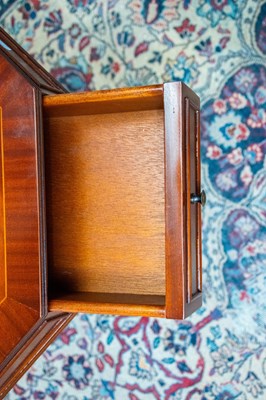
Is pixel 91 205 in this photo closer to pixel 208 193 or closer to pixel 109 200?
pixel 109 200

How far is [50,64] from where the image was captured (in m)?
1.61

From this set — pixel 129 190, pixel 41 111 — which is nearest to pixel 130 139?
pixel 129 190

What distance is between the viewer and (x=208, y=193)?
58.8 inches

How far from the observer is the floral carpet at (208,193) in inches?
57.6

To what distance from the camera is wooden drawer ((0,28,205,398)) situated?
99 centimetres

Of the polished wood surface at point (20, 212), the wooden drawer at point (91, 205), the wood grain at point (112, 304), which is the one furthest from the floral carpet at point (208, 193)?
the polished wood surface at point (20, 212)

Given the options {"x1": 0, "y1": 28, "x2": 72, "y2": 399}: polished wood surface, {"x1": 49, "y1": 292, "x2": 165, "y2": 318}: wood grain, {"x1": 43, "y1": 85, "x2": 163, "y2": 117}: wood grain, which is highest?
{"x1": 43, "y1": 85, "x2": 163, "y2": 117}: wood grain

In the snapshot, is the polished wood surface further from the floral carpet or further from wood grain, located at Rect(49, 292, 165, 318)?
the floral carpet

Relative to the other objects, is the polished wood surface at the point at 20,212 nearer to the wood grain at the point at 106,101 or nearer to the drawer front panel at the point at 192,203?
the wood grain at the point at 106,101

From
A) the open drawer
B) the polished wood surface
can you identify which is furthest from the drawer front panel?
the polished wood surface

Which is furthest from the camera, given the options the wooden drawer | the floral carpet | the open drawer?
the floral carpet

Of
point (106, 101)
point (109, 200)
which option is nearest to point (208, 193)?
point (109, 200)

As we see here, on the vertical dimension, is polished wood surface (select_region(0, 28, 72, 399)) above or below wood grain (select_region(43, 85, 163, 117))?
below

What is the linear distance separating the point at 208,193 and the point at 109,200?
1.27 ft
